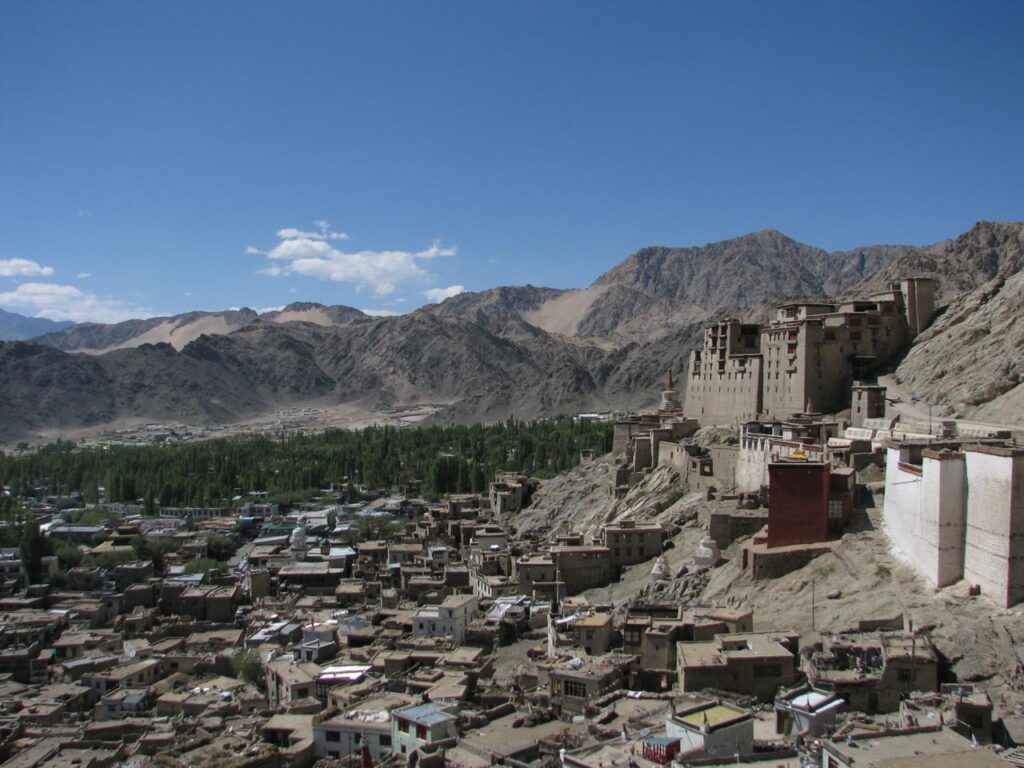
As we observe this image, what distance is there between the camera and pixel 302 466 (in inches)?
3044

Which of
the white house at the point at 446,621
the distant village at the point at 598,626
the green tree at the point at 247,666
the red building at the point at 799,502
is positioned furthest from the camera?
Result: the green tree at the point at 247,666

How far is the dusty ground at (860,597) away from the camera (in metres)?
19.5

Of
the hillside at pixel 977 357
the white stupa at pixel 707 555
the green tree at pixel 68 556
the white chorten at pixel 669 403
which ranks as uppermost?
the hillside at pixel 977 357

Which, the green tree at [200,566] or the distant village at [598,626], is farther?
the green tree at [200,566]

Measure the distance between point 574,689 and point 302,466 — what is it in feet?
190

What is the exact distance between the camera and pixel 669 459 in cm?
4012

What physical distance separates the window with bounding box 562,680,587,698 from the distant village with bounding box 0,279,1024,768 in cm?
5

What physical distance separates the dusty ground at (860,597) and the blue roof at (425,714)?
7.86m

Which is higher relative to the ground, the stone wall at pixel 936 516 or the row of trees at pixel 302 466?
the stone wall at pixel 936 516

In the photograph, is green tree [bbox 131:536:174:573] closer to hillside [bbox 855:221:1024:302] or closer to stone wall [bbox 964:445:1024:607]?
stone wall [bbox 964:445:1024:607]

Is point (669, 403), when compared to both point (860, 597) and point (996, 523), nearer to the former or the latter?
point (860, 597)

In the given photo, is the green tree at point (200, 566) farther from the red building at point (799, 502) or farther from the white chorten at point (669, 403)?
the red building at point (799, 502)

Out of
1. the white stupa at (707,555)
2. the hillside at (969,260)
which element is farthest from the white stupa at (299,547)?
the hillside at (969,260)

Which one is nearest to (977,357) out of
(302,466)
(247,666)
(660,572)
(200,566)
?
(660,572)
